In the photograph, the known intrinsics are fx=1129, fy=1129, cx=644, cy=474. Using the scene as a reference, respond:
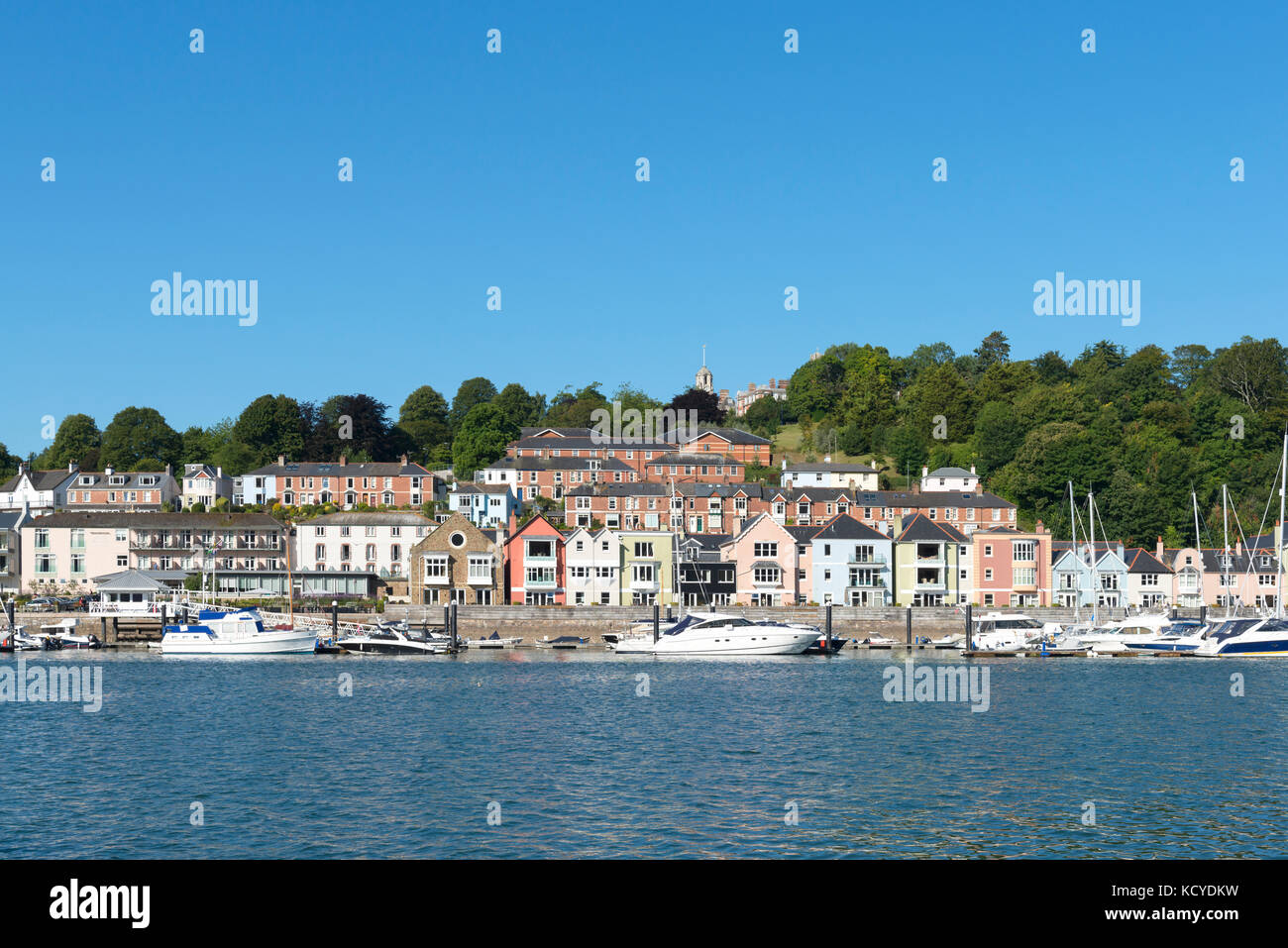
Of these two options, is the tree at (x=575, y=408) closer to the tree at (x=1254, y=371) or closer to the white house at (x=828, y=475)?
the white house at (x=828, y=475)

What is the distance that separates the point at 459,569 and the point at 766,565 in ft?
74.2

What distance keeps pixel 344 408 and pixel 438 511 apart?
2767 centimetres

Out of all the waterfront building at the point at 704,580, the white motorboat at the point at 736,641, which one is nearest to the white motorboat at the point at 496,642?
the white motorboat at the point at 736,641

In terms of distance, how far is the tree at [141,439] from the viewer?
132500 mm

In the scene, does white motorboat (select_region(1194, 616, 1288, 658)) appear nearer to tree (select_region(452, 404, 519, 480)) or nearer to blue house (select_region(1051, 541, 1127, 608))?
blue house (select_region(1051, 541, 1127, 608))

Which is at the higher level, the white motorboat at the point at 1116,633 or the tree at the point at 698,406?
the tree at the point at 698,406

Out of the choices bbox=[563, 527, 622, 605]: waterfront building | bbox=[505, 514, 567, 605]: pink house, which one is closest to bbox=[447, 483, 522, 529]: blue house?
bbox=[505, 514, 567, 605]: pink house

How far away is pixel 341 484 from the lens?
11400cm

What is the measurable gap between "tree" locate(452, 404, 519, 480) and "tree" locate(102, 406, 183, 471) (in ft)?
114

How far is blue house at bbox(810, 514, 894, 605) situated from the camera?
8419cm

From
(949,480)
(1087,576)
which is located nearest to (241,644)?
(1087,576)

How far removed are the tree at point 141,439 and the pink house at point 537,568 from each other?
6720 cm
